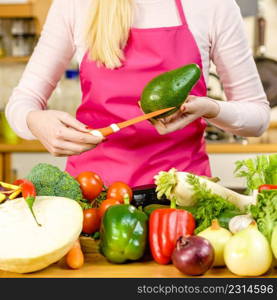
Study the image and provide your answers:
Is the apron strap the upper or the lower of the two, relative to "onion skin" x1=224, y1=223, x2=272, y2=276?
upper

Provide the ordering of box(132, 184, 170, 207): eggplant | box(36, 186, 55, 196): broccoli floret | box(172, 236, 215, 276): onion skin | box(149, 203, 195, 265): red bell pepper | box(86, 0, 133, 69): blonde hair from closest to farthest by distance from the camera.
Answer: box(172, 236, 215, 276): onion skin, box(149, 203, 195, 265): red bell pepper, box(36, 186, 55, 196): broccoli floret, box(132, 184, 170, 207): eggplant, box(86, 0, 133, 69): blonde hair

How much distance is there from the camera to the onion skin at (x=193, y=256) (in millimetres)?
1086

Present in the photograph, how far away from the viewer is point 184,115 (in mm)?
1532

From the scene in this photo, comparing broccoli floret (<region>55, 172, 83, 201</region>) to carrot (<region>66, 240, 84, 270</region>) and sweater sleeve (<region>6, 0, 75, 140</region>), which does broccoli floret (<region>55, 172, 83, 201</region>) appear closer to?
carrot (<region>66, 240, 84, 270</region>)

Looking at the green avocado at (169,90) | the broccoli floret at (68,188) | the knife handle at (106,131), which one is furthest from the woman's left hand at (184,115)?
the broccoli floret at (68,188)

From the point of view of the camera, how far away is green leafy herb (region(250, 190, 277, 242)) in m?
1.15

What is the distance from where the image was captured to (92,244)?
1276mm

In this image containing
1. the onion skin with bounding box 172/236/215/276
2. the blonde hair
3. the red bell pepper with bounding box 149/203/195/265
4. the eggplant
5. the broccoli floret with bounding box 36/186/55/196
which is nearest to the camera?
the onion skin with bounding box 172/236/215/276

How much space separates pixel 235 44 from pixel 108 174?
538mm

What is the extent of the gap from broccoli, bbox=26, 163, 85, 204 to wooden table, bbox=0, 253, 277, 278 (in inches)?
6.3

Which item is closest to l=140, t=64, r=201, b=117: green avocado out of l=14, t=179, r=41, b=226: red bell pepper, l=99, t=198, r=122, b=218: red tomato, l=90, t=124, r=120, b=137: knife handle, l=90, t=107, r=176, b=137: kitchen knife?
l=90, t=107, r=176, b=137: kitchen knife

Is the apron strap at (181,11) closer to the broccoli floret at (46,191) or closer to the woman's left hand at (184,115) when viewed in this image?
the woman's left hand at (184,115)

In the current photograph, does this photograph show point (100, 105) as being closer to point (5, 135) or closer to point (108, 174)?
point (108, 174)

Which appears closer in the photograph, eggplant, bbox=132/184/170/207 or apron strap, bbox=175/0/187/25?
eggplant, bbox=132/184/170/207
